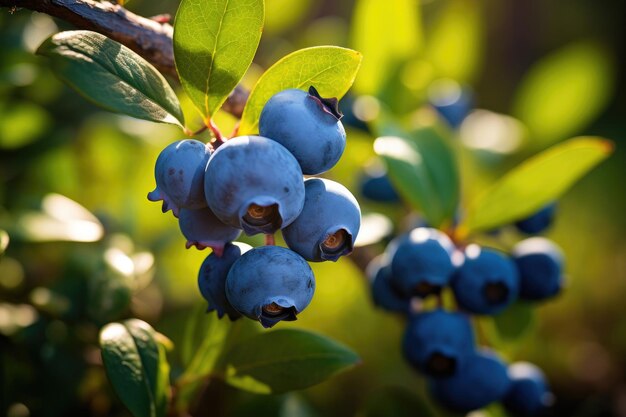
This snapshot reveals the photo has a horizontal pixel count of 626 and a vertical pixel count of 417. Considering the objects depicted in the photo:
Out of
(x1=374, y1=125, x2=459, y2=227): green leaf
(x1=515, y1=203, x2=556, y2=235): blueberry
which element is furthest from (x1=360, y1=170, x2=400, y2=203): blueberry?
(x1=515, y1=203, x2=556, y2=235): blueberry

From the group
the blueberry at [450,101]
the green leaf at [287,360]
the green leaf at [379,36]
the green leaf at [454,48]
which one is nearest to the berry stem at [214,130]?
the green leaf at [287,360]

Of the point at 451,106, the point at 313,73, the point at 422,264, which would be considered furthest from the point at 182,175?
the point at 451,106

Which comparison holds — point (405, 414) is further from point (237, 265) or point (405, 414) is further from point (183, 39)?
point (183, 39)

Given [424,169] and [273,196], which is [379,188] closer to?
[424,169]

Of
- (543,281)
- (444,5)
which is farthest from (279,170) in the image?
(444,5)

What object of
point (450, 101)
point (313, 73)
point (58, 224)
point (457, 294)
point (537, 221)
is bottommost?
point (58, 224)

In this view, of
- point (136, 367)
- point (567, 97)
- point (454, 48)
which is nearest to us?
point (136, 367)

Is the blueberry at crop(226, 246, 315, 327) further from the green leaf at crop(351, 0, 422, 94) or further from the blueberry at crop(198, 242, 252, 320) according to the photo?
the green leaf at crop(351, 0, 422, 94)

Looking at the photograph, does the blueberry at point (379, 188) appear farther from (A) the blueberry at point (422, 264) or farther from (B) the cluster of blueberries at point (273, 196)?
(B) the cluster of blueberries at point (273, 196)
